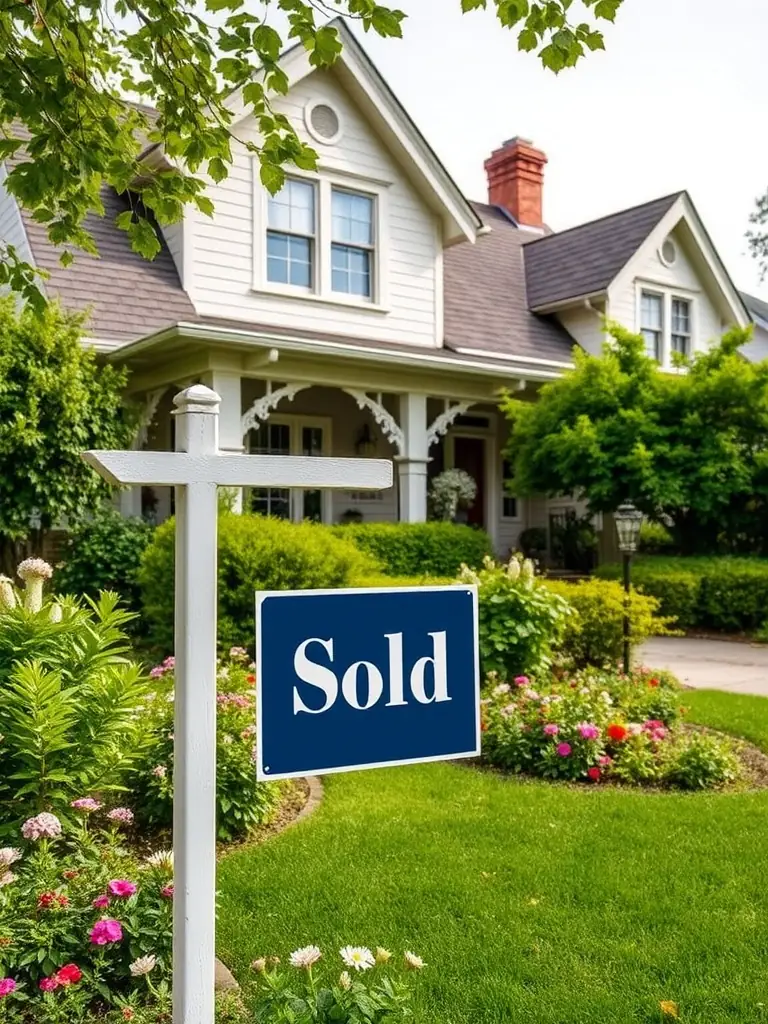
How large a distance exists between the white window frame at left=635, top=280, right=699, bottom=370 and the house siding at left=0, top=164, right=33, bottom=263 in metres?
10.9

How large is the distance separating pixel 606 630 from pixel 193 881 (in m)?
6.98

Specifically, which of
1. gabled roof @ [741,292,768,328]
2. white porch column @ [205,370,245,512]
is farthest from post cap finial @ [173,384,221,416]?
gabled roof @ [741,292,768,328]

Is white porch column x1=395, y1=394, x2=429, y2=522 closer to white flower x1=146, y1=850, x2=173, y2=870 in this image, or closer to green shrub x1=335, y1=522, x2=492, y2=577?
green shrub x1=335, y1=522, x2=492, y2=577

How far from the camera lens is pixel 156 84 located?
4129mm

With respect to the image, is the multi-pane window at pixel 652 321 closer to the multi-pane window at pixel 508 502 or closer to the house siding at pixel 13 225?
the multi-pane window at pixel 508 502

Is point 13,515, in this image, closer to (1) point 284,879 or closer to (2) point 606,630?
(2) point 606,630

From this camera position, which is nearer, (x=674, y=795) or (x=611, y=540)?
(x=674, y=795)

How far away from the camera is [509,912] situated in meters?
3.55

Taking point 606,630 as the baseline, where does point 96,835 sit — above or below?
below

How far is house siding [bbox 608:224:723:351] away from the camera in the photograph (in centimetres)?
1702

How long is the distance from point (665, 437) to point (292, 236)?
20.3 ft

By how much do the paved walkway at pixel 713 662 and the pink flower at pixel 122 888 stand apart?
684 centimetres

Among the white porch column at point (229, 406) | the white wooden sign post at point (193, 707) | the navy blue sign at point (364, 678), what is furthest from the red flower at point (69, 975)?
the white porch column at point (229, 406)

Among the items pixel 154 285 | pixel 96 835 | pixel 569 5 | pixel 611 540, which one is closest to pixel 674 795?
pixel 96 835
